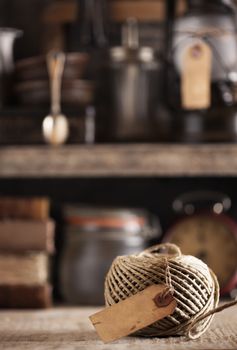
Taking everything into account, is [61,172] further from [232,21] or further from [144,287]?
[144,287]

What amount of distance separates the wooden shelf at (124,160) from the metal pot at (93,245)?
5.4 inches

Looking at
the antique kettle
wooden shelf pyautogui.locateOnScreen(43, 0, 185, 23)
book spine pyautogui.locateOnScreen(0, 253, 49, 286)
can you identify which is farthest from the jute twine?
wooden shelf pyautogui.locateOnScreen(43, 0, 185, 23)

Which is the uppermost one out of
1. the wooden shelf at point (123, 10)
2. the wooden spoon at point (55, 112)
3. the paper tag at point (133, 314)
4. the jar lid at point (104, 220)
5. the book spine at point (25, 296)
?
the wooden shelf at point (123, 10)

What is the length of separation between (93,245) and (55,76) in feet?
1.43

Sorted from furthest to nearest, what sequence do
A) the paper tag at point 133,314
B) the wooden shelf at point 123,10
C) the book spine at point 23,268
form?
the wooden shelf at point 123,10, the book spine at point 23,268, the paper tag at point 133,314

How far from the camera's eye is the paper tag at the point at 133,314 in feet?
4.45

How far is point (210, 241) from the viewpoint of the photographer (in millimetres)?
2422

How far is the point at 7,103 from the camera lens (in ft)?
7.91

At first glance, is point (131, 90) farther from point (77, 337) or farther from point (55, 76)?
point (77, 337)

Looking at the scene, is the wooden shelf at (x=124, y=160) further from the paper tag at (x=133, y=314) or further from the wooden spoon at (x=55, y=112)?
the paper tag at (x=133, y=314)

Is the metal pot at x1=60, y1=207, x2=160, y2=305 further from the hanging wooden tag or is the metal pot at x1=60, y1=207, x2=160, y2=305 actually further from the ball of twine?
the ball of twine

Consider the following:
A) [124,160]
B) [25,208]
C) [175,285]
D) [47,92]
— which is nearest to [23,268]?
[25,208]

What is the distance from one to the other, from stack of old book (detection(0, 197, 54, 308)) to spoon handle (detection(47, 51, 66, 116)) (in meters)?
0.26

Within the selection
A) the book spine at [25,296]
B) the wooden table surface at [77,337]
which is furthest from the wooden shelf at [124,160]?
the wooden table surface at [77,337]
